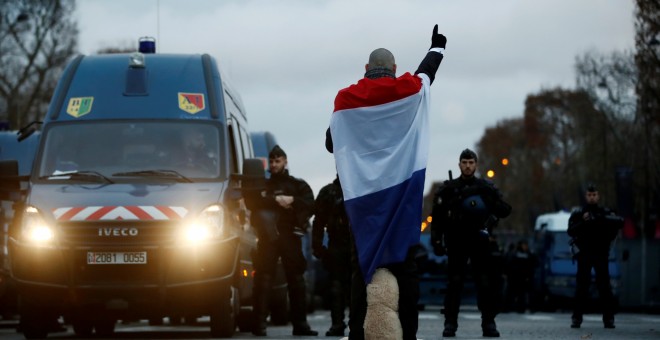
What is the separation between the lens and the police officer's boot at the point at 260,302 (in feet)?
60.6

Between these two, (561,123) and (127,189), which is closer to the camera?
(127,189)

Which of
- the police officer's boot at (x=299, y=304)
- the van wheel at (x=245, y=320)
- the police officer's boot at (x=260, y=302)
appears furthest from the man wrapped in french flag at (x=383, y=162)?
the van wheel at (x=245, y=320)

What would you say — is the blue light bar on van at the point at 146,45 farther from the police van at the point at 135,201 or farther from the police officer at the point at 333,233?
the police officer at the point at 333,233

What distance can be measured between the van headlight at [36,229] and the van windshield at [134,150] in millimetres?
671

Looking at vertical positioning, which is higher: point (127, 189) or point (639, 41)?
point (639, 41)

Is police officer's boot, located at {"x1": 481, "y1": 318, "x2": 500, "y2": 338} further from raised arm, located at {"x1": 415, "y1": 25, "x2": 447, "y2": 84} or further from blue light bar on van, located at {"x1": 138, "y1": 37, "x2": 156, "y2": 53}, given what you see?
raised arm, located at {"x1": 415, "y1": 25, "x2": 447, "y2": 84}

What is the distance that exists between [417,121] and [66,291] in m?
6.53

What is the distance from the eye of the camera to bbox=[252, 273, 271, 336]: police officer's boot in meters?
18.5

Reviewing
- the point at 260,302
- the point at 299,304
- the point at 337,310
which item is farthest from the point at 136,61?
the point at 337,310

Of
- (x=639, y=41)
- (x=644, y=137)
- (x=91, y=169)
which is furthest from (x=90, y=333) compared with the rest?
(x=644, y=137)

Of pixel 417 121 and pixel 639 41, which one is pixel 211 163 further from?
pixel 639 41

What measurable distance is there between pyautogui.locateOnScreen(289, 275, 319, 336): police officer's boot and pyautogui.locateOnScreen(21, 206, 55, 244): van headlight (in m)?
3.43

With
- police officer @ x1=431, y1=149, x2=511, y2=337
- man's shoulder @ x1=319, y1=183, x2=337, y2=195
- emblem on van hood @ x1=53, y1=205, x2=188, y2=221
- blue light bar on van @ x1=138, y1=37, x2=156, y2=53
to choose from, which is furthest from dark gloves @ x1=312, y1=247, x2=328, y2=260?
blue light bar on van @ x1=138, y1=37, x2=156, y2=53

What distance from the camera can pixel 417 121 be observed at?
10.2 m
